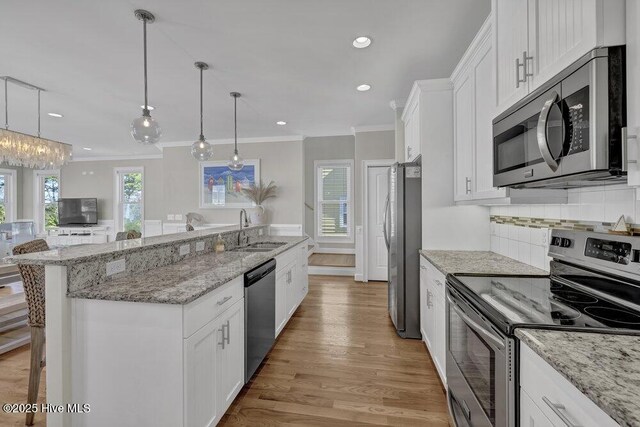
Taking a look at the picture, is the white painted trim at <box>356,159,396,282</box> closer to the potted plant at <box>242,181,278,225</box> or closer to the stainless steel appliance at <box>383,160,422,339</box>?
the potted plant at <box>242,181,278,225</box>

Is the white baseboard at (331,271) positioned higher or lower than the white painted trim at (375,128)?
lower

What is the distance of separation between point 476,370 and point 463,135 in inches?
71.3

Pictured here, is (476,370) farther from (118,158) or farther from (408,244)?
(118,158)

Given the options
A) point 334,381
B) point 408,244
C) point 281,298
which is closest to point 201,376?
point 334,381

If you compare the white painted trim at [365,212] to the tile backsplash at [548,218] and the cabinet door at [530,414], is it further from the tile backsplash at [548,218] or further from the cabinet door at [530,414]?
the cabinet door at [530,414]

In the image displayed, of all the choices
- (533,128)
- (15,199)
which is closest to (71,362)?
(533,128)

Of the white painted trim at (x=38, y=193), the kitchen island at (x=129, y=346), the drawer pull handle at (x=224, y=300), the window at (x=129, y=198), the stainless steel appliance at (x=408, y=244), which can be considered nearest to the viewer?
the kitchen island at (x=129, y=346)

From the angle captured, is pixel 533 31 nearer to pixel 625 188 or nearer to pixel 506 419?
pixel 625 188

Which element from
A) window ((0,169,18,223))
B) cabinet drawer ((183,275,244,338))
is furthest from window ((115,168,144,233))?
cabinet drawer ((183,275,244,338))

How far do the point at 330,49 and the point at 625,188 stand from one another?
2.33 m

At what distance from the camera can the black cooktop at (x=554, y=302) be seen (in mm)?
1036

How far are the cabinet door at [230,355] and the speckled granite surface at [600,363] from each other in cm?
147

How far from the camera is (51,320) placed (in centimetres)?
142

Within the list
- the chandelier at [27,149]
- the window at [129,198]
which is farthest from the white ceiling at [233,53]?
the window at [129,198]
